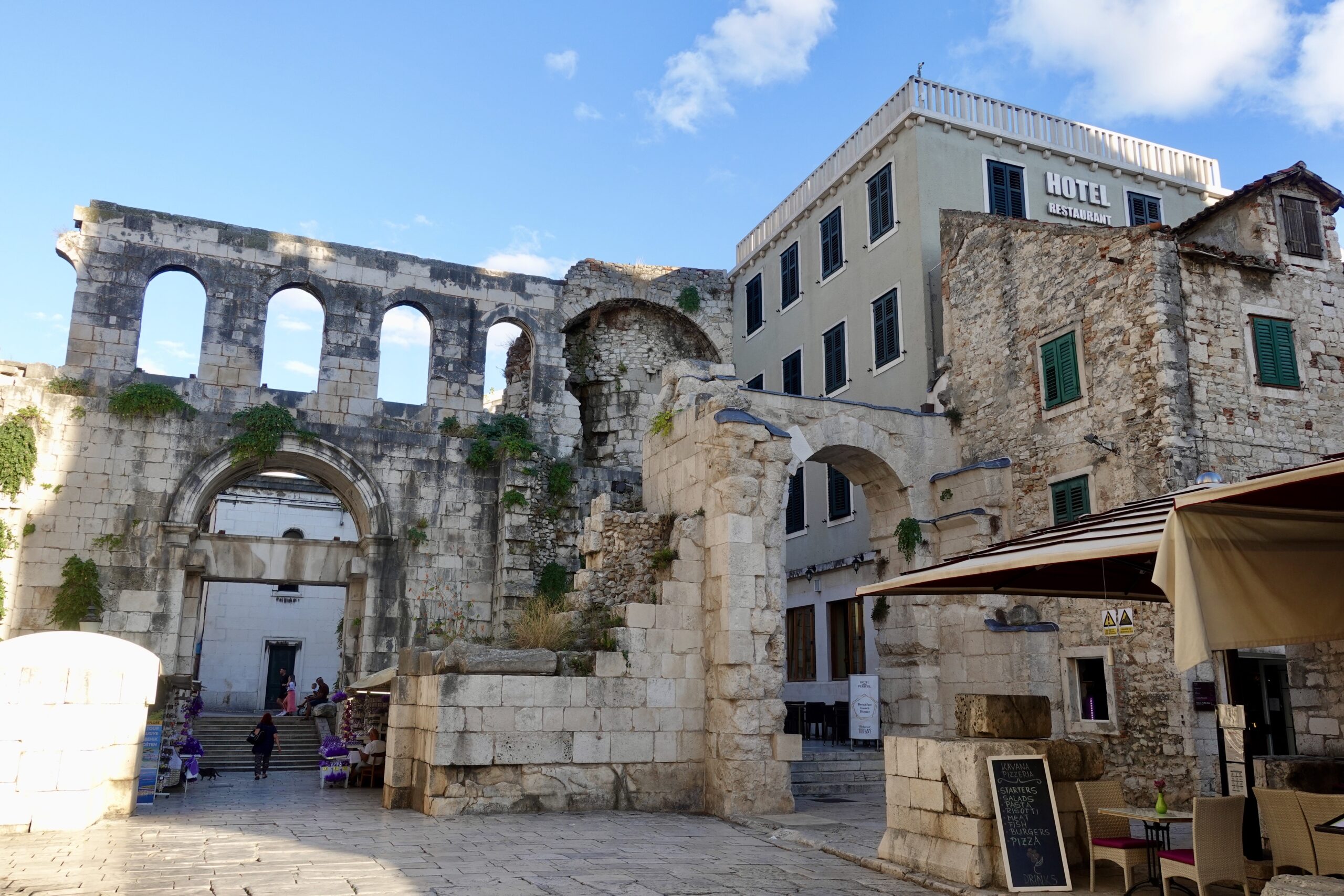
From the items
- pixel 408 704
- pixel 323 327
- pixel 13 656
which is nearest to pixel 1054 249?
pixel 408 704

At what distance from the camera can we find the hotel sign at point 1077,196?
753 inches

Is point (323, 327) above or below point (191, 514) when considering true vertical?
above

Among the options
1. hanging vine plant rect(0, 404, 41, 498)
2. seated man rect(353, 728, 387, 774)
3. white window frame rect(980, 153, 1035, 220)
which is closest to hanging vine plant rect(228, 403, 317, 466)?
hanging vine plant rect(0, 404, 41, 498)

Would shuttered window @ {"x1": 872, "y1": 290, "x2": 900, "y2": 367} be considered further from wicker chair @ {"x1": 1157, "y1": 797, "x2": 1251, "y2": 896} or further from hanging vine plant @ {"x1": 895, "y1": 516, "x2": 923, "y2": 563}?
wicker chair @ {"x1": 1157, "y1": 797, "x2": 1251, "y2": 896}

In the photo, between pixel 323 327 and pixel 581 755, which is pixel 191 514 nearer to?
pixel 323 327

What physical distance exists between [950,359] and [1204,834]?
11.9 meters

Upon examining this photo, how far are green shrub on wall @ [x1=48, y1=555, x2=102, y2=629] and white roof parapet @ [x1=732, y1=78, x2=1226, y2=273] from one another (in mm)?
15707

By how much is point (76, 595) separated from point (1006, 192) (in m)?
18.0

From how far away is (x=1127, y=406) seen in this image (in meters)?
13.4

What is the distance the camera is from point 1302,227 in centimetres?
1414

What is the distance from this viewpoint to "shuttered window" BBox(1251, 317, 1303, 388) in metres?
13.5

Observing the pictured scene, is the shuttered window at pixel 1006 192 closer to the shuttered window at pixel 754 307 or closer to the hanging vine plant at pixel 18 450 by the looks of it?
the shuttered window at pixel 754 307

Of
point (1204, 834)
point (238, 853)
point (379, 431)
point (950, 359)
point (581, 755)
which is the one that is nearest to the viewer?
point (1204, 834)

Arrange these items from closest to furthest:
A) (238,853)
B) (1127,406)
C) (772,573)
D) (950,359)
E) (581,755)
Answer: (238,853) → (581,755) → (772,573) → (1127,406) → (950,359)
